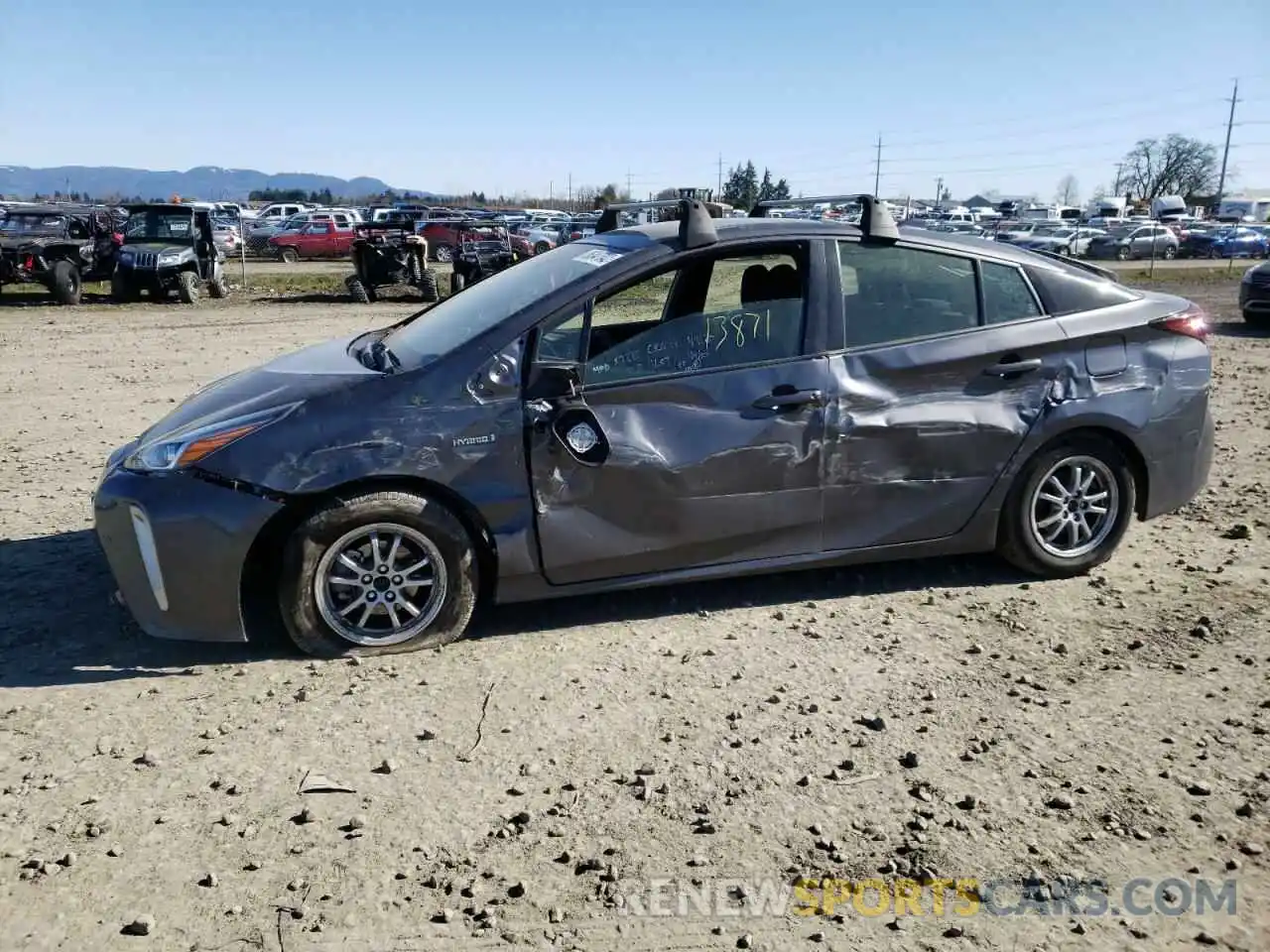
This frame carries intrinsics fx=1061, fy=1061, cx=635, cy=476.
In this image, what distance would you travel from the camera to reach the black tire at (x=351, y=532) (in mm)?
4160

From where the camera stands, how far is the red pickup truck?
1516 inches

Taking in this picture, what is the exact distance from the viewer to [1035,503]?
16.9ft

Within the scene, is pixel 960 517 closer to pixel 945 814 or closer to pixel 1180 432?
pixel 1180 432

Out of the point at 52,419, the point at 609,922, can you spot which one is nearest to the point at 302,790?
the point at 609,922

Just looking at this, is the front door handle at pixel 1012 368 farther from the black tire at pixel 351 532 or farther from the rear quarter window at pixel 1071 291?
the black tire at pixel 351 532

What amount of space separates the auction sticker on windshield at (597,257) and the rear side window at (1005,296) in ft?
5.82

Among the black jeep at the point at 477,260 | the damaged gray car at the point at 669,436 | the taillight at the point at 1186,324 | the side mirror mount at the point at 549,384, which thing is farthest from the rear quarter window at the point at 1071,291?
the black jeep at the point at 477,260

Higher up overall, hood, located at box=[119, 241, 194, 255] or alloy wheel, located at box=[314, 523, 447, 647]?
hood, located at box=[119, 241, 194, 255]

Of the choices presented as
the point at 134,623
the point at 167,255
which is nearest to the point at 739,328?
the point at 134,623

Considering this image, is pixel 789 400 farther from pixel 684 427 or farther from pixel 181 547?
pixel 181 547

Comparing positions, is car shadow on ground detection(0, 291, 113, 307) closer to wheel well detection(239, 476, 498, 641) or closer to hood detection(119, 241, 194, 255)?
hood detection(119, 241, 194, 255)

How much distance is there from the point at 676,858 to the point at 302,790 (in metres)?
1.23

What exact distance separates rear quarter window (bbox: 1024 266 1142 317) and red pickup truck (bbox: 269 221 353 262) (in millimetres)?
36206

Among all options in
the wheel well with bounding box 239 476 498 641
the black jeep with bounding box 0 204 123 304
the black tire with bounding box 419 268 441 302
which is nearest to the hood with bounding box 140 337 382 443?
the wheel well with bounding box 239 476 498 641
